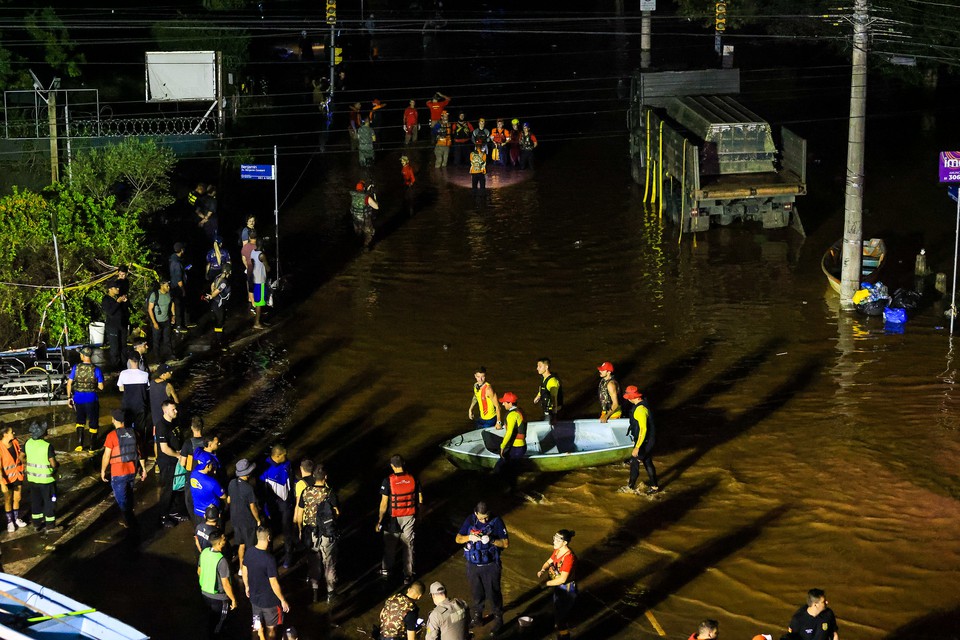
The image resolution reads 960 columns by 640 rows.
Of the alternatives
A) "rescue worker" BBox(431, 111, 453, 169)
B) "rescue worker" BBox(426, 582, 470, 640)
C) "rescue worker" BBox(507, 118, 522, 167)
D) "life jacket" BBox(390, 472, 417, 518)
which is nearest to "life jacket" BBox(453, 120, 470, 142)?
"rescue worker" BBox(431, 111, 453, 169)

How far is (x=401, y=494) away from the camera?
49.5 feet

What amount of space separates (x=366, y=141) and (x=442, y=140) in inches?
82.7

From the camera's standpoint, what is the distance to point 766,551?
16.1 metres

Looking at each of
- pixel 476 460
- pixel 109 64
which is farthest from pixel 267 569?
pixel 109 64

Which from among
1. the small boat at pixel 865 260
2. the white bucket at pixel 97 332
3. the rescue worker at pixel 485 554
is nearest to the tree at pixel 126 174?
the white bucket at pixel 97 332

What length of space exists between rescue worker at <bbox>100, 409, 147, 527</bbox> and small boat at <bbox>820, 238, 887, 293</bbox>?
15.1 metres

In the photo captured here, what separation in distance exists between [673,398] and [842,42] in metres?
31.0

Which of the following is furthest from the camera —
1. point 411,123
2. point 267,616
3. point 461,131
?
point 411,123

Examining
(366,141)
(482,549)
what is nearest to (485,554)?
(482,549)

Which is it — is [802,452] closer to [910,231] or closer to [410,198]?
[910,231]

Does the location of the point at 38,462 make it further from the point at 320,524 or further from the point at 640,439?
the point at 640,439

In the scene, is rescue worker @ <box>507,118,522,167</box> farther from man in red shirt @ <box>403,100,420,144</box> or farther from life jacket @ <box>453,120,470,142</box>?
man in red shirt @ <box>403,100,420,144</box>

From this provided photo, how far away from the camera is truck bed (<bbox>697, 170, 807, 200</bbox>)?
95.9ft

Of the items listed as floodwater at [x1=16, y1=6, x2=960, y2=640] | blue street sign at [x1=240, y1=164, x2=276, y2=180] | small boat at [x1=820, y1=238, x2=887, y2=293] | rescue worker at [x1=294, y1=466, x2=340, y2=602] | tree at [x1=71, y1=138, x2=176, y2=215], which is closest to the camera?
rescue worker at [x1=294, y1=466, x2=340, y2=602]
